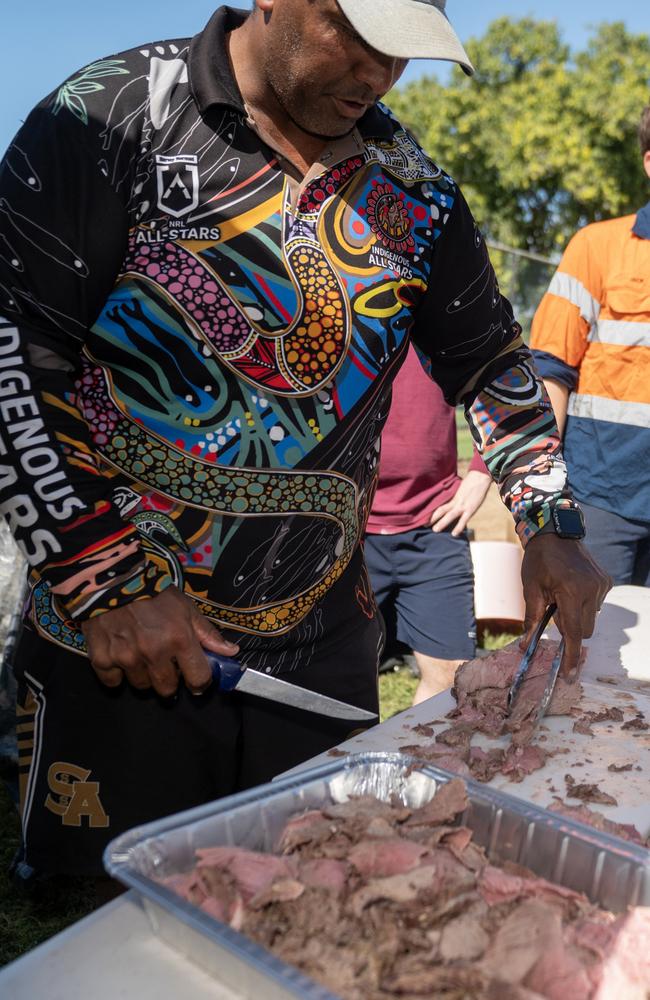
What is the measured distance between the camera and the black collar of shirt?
184cm

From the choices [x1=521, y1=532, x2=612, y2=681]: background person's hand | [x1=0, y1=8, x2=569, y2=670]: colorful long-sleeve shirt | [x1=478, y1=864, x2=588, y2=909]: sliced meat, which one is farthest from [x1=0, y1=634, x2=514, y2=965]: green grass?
[x1=478, y1=864, x2=588, y2=909]: sliced meat

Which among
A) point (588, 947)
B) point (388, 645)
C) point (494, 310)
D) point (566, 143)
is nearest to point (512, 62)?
point (566, 143)

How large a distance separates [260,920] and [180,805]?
0.97 meters

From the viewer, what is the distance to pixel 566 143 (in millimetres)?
21000

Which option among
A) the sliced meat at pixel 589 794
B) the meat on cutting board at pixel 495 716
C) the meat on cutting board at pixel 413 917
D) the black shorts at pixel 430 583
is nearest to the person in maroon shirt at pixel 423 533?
the black shorts at pixel 430 583

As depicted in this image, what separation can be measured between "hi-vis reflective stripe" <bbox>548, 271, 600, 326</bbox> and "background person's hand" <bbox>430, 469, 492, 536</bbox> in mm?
878

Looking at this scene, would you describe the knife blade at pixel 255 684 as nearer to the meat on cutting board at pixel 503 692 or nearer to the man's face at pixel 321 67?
the meat on cutting board at pixel 503 692

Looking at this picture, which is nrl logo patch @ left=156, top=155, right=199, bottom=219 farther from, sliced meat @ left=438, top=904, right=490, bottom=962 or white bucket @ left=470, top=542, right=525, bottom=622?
white bucket @ left=470, top=542, right=525, bottom=622

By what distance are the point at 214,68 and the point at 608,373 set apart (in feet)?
7.83

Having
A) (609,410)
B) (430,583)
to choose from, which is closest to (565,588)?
(609,410)

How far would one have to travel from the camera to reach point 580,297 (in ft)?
12.3

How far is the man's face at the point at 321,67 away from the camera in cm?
170

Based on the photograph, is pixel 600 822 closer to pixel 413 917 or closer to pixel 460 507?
pixel 413 917

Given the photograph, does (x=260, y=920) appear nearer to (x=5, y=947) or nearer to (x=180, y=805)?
(x=180, y=805)
